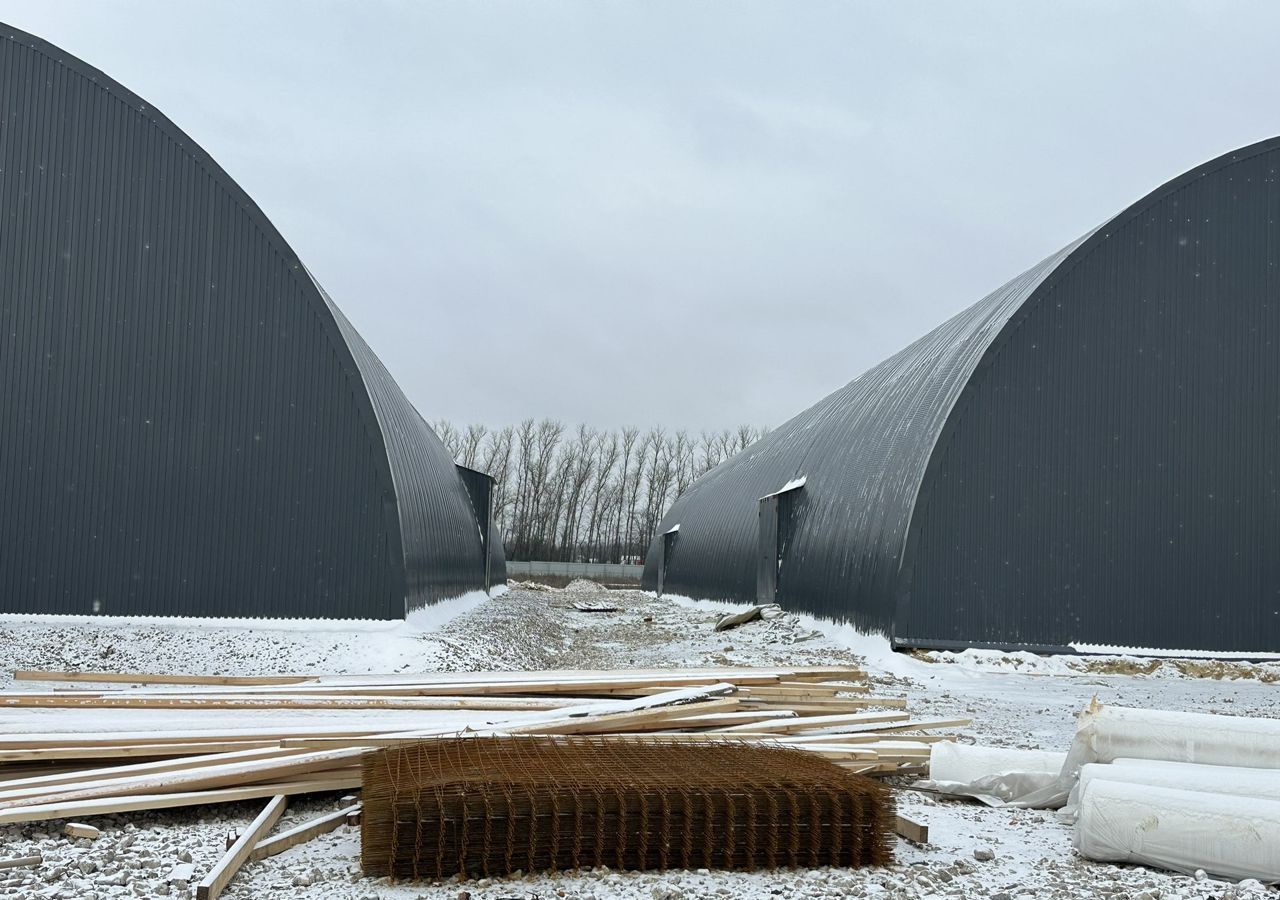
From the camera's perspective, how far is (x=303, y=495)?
18.1 m

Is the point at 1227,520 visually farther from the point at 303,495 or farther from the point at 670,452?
the point at 670,452

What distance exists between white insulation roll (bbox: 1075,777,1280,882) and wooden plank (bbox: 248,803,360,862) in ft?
15.8

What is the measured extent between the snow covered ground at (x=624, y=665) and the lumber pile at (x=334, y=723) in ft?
0.85

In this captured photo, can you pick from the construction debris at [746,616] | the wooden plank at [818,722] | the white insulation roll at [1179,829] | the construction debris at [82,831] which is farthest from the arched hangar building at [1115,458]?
the construction debris at [82,831]

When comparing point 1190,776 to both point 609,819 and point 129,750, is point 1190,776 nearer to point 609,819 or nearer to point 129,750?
point 609,819

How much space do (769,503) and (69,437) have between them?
17384mm

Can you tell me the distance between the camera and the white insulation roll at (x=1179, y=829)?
20.6ft

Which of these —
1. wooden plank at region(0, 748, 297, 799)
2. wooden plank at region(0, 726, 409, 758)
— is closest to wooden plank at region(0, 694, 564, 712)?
wooden plank at region(0, 726, 409, 758)

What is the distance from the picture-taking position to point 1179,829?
254 inches

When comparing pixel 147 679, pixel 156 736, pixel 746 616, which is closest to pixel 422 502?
pixel 746 616

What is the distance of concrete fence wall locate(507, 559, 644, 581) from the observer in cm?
7950

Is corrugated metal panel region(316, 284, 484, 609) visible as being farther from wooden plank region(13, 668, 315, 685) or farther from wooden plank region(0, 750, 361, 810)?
wooden plank region(0, 750, 361, 810)

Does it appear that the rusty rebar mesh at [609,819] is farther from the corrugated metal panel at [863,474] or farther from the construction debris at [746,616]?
the construction debris at [746,616]

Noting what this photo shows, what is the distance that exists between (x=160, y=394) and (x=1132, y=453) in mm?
17222
